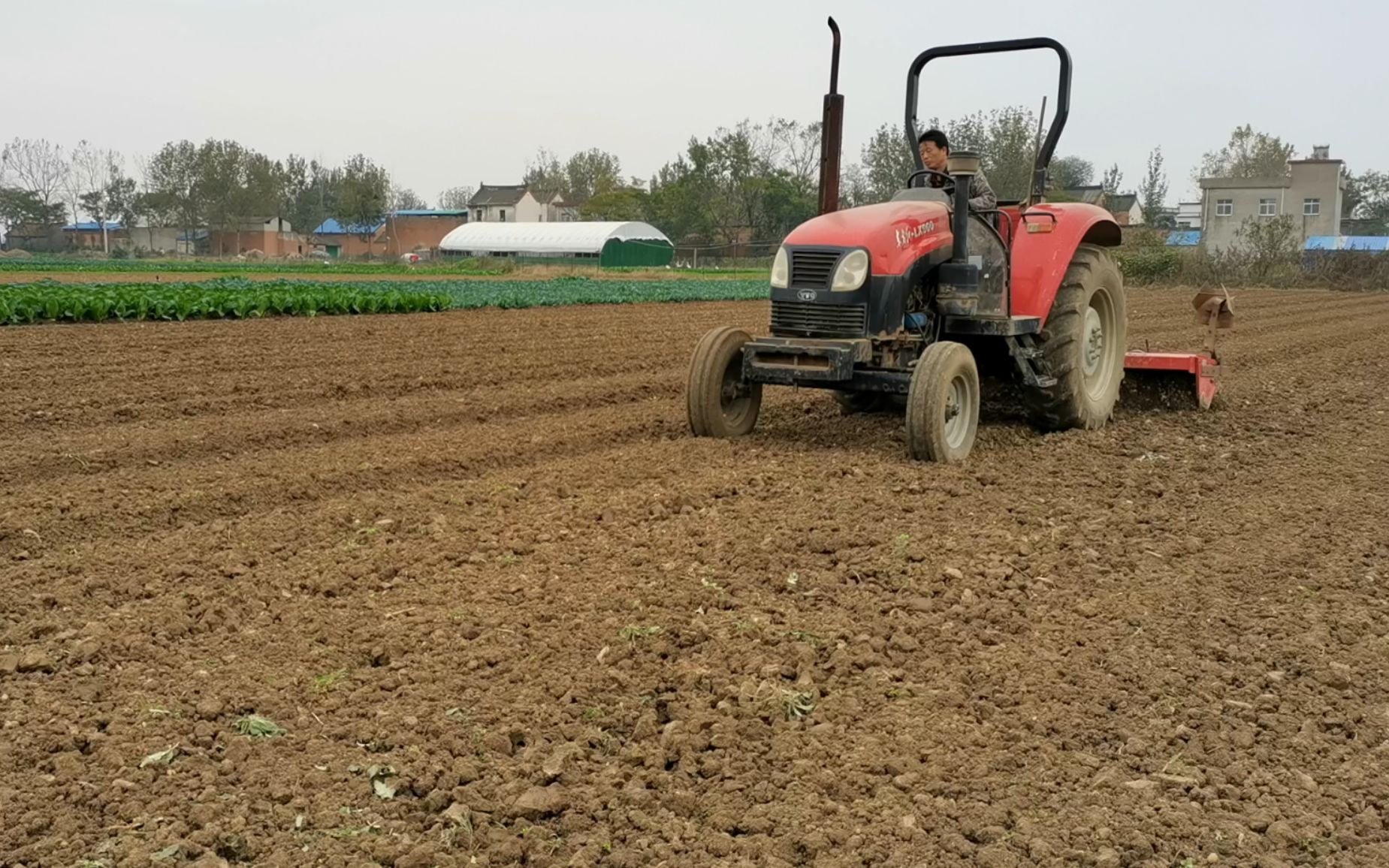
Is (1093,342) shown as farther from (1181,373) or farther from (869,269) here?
(869,269)

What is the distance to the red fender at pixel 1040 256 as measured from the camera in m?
7.71

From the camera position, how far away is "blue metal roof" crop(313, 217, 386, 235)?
82312 millimetres

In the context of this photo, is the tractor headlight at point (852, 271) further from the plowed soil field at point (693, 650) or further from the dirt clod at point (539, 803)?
the dirt clod at point (539, 803)

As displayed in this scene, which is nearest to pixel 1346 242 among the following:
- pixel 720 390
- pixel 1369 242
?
pixel 1369 242

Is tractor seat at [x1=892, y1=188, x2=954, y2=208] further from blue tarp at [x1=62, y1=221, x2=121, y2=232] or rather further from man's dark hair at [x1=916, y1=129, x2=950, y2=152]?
blue tarp at [x1=62, y1=221, x2=121, y2=232]

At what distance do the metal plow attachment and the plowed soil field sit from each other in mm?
1101

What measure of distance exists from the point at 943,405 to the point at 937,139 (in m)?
1.90

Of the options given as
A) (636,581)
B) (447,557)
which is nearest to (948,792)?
(636,581)

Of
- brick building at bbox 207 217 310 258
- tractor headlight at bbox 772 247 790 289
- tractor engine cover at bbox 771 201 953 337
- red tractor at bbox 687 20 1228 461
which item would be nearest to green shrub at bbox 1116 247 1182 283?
red tractor at bbox 687 20 1228 461

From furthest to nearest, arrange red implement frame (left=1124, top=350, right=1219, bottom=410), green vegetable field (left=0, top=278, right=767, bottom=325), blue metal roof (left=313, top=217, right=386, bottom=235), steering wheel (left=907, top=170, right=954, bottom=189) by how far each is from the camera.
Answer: blue metal roof (left=313, top=217, right=386, bottom=235), green vegetable field (left=0, top=278, right=767, bottom=325), red implement frame (left=1124, top=350, right=1219, bottom=410), steering wheel (left=907, top=170, right=954, bottom=189)

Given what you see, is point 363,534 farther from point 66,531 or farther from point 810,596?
point 810,596

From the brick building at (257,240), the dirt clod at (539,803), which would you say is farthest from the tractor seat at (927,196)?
the brick building at (257,240)

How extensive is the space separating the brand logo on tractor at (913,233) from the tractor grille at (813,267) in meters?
0.36

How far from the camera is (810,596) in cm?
472
